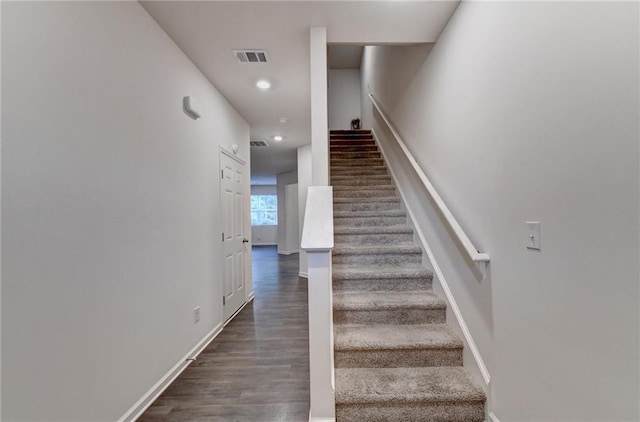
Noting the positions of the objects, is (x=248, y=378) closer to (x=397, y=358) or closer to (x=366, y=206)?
(x=397, y=358)

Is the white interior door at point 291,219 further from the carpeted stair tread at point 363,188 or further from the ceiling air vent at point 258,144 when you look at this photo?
the carpeted stair tread at point 363,188

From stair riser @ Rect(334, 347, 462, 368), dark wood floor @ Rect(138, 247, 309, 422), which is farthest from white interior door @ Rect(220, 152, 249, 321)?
stair riser @ Rect(334, 347, 462, 368)

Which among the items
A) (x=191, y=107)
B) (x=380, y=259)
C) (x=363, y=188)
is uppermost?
(x=191, y=107)

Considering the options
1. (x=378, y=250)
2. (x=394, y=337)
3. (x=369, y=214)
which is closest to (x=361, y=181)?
(x=369, y=214)

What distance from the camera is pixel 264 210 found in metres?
12.7

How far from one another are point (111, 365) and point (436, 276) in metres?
2.22

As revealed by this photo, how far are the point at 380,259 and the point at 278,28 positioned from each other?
6.77 feet

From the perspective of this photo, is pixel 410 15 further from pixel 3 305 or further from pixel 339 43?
pixel 3 305

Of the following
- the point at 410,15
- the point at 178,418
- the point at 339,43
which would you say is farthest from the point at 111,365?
the point at 410,15

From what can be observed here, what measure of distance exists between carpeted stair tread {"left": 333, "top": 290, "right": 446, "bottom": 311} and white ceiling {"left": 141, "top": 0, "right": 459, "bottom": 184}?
204 cm

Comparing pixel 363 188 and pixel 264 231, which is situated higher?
pixel 363 188

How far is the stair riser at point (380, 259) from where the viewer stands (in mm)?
2654

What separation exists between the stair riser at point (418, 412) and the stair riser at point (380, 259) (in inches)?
47.0

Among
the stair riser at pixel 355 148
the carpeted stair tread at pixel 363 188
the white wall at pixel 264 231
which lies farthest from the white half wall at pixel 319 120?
the white wall at pixel 264 231
